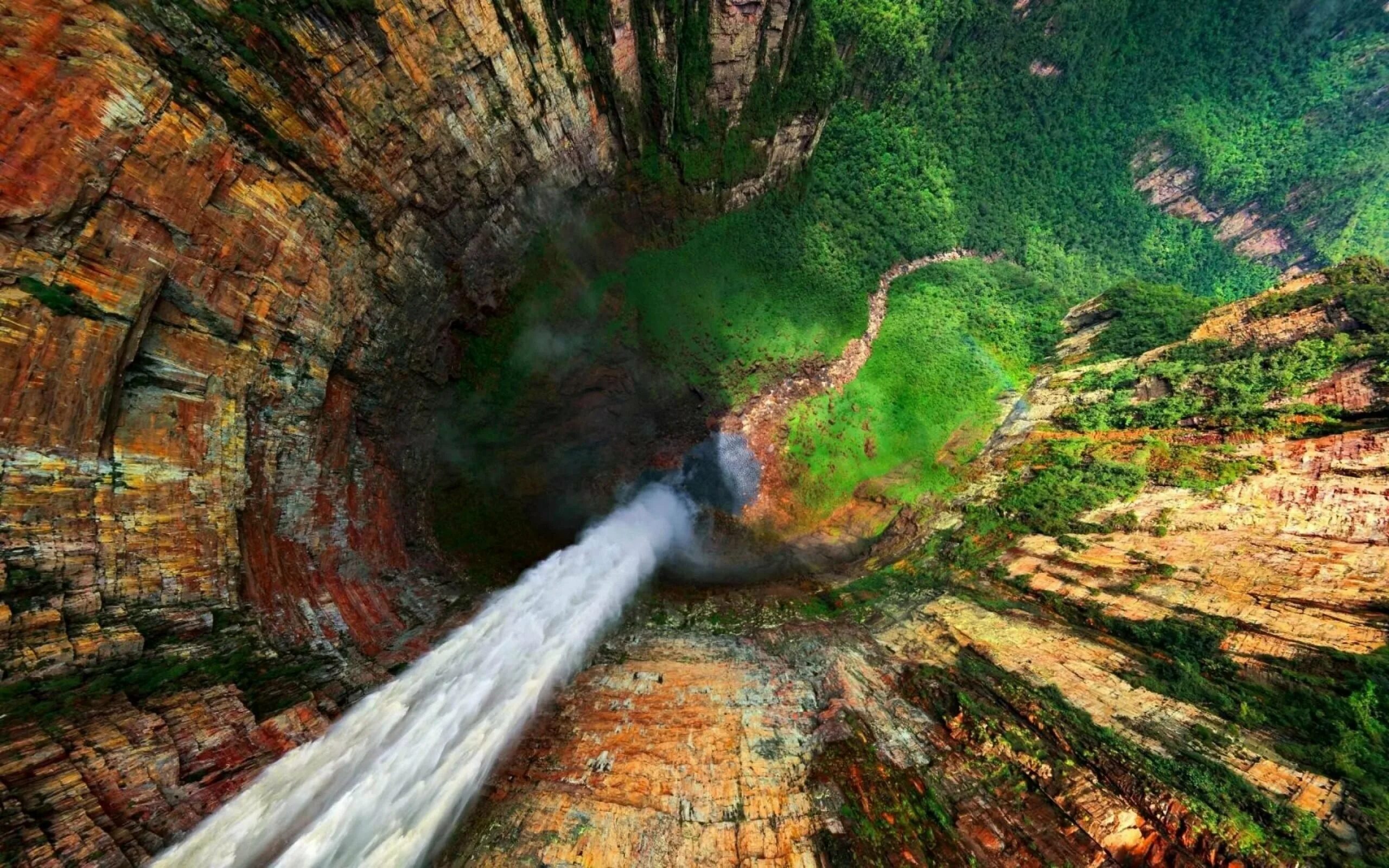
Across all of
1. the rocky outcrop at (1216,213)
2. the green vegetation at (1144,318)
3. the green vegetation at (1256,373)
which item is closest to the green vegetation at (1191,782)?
the green vegetation at (1256,373)

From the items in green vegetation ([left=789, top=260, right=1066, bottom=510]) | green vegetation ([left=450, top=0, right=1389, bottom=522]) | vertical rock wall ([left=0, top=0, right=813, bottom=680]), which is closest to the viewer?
vertical rock wall ([left=0, top=0, right=813, bottom=680])

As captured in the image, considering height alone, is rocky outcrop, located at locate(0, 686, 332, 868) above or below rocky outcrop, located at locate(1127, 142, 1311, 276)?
above

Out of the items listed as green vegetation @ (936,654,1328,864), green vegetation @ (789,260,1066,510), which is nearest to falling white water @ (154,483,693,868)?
green vegetation @ (936,654,1328,864)

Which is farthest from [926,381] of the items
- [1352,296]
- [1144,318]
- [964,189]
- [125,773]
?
[125,773]

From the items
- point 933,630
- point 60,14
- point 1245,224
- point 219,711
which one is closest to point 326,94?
point 60,14

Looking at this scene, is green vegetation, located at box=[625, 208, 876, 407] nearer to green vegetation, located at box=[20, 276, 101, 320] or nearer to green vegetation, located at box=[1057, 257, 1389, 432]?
green vegetation, located at box=[1057, 257, 1389, 432]

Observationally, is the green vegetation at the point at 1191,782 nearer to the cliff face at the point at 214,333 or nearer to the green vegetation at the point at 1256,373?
the green vegetation at the point at 1256,373

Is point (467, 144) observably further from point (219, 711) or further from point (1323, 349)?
point (1323, 349)

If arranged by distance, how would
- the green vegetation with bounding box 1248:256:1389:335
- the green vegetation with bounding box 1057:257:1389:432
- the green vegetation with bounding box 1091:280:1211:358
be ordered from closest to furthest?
the green vegetation with bounding box 1057:257:1389:432 < the green vegetation with bounding box 1248:256:1389:335 < the green vegetation with bounding box 1091:280:1211:358

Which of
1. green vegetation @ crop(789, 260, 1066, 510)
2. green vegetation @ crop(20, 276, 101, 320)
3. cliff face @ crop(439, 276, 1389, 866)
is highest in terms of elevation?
green vegetation @ crop(20, 276, 101, 320)
